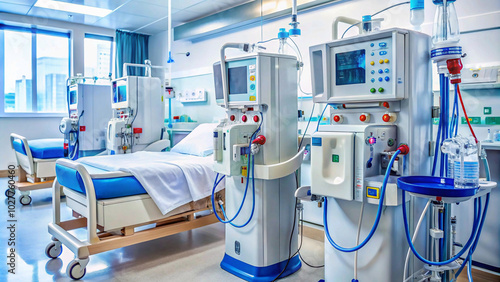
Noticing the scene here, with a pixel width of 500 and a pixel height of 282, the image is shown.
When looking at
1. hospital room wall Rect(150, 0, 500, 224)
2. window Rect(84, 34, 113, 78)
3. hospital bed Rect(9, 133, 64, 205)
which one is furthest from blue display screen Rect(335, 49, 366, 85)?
window Rect(84, 34, 113, 78)

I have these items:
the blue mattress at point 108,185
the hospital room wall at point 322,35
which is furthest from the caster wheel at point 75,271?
the hospital room wall at point 322,35

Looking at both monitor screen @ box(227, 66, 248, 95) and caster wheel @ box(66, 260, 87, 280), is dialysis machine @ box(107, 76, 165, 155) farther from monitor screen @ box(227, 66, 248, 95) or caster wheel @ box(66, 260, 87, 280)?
monitor screen @ box(227, 66, 248, 95)

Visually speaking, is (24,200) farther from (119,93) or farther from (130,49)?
(130,49)

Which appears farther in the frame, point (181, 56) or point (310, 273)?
point (181, 56)

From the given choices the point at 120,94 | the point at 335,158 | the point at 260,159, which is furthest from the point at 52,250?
the point at 335,158

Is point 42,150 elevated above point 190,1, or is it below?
below

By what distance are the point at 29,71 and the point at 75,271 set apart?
2.74 meters

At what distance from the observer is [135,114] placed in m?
4.37

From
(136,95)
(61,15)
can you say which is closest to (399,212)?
(136,95)

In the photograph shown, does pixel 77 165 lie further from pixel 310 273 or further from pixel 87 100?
pixel 87 100

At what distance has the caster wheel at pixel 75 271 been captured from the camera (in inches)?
96.6

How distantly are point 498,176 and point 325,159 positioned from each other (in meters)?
1.25

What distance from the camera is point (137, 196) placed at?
9.02ft

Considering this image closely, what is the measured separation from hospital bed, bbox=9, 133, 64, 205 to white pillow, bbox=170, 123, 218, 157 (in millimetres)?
1674
